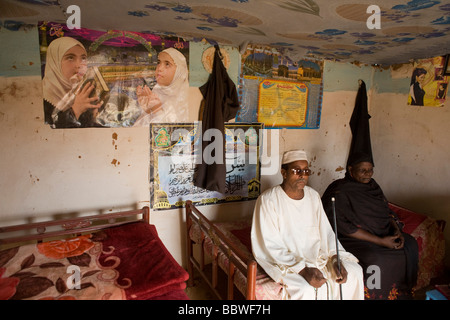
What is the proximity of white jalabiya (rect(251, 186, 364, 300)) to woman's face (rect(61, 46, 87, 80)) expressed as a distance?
6.86 feet

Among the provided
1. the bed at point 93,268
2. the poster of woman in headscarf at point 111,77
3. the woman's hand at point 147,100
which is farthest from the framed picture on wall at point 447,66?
the bed at point 93,268

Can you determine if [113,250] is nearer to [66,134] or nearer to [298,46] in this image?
[66,134]

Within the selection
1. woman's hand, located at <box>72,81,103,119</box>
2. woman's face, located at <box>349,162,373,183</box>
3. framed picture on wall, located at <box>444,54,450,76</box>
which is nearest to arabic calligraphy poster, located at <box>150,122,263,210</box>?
woman's hand, located at <box>72,81,103,119</box>

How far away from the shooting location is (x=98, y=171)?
271cm

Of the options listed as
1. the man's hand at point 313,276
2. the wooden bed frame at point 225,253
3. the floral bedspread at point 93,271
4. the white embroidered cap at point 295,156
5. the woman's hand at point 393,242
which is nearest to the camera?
the floral bedspread at point 93,271

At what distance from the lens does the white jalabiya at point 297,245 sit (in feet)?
6.73

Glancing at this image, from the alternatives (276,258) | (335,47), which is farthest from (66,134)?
(335,47)

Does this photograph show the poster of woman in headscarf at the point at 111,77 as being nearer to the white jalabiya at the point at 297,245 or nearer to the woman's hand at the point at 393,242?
the white jalabiya at the point at 297,245

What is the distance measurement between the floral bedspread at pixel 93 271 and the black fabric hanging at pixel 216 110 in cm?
94

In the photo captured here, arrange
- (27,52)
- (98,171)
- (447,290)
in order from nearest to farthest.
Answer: (447,290) < (27,52) < (98,171)

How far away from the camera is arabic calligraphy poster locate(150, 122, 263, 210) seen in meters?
2.93

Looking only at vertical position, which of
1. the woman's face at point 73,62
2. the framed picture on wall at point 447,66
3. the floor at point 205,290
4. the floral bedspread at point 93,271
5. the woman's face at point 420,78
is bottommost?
the floor at point 205,290

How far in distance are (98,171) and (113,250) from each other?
95 centimetres

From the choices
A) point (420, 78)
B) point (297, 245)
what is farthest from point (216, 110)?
point (420, 78)
